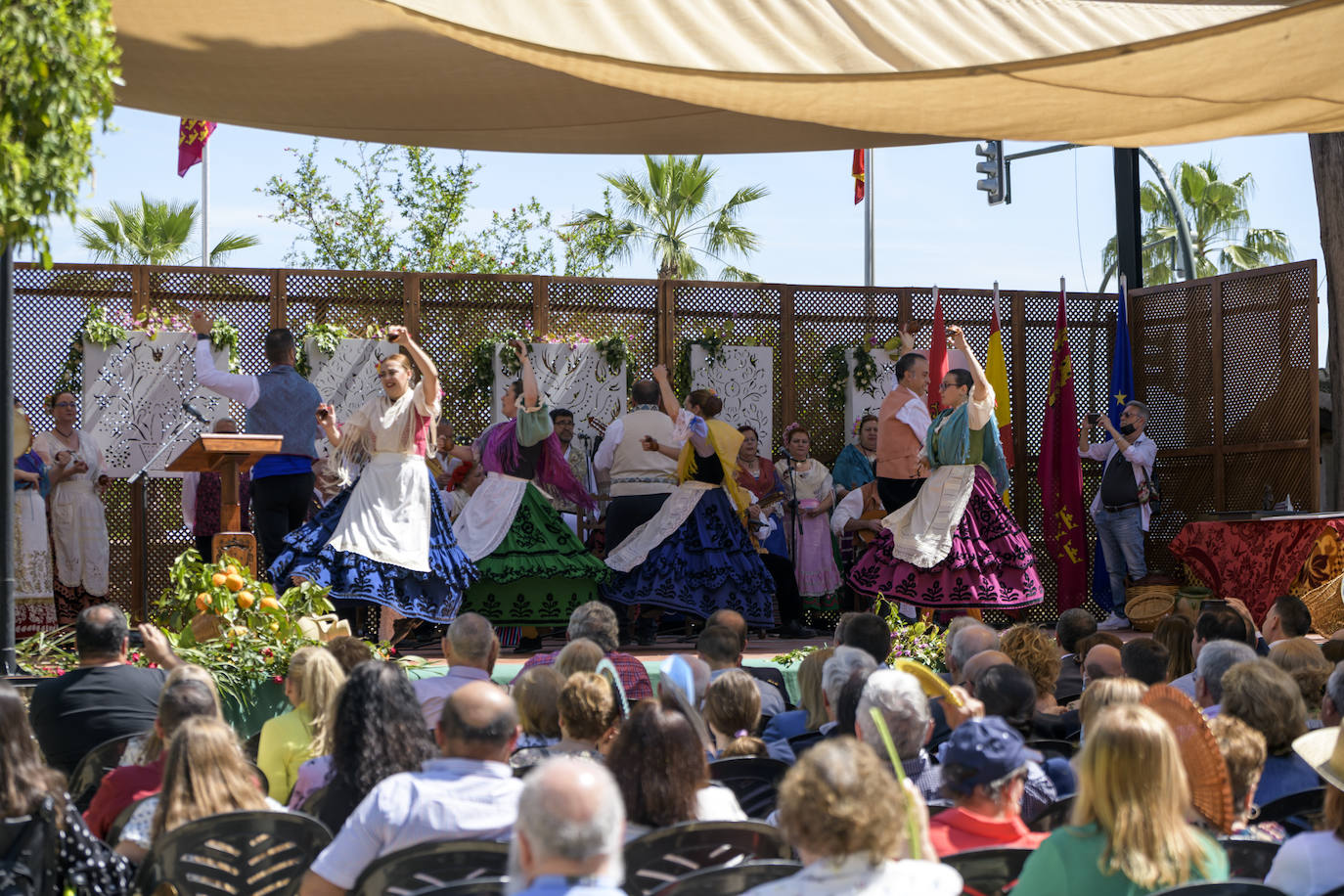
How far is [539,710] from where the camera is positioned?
13.2 feet

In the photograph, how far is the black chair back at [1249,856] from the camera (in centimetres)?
294

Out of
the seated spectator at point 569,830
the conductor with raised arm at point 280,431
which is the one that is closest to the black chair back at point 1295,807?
the seated spectator at point 569,830

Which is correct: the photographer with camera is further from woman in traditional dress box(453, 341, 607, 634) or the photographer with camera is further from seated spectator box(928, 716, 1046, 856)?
seated spectator box(928, 716, 1046, 856)

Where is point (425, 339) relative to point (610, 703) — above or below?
above

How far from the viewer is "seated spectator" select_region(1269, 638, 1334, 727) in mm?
4664

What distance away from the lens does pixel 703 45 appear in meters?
5.40

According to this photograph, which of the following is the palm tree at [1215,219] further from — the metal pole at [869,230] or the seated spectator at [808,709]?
the seated spectator at [808,709]

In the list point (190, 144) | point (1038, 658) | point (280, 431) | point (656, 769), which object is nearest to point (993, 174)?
point (190, 144)

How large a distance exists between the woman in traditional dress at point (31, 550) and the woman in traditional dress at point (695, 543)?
12.0ft

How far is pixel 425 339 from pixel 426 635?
2236 millimetres

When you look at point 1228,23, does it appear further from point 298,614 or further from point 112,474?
point 112,474

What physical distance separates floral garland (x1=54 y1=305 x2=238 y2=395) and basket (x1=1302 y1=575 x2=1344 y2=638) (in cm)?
701

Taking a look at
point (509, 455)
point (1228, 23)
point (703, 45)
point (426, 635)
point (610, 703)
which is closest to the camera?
point (610, 703)

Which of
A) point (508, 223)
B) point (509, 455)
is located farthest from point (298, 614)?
point (508, 223)
